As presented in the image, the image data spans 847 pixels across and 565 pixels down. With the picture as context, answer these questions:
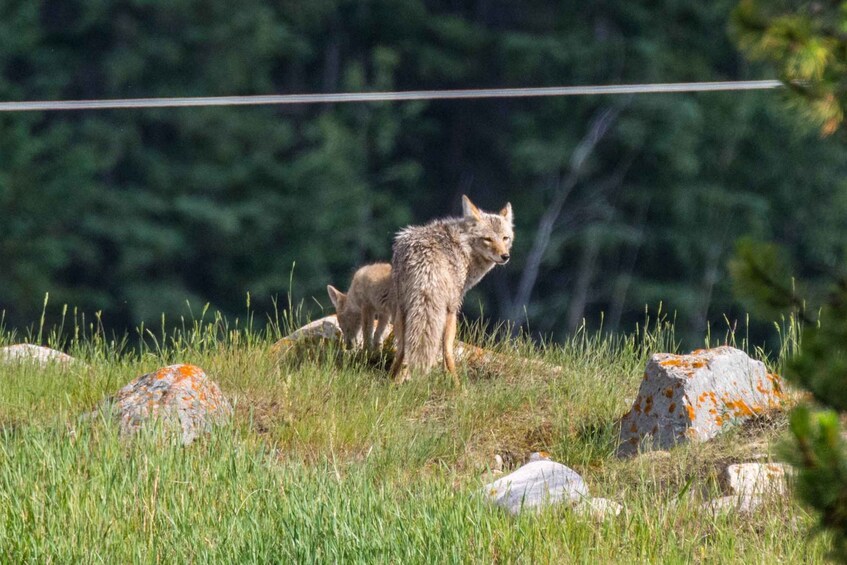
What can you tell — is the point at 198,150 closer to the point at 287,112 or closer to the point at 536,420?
the point at 287,112

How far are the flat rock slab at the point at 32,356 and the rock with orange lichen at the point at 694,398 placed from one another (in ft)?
11.0

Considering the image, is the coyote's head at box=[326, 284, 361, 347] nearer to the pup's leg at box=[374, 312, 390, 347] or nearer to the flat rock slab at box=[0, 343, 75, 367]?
the pup's leg at box=[374, 312, 390, 347]

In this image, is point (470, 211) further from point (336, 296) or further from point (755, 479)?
point (755, 479)

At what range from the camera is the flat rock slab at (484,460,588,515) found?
14.2 ft

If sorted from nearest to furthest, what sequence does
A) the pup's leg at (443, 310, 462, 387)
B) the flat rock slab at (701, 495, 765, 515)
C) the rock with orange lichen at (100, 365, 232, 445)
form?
the flat rock slab at (701, 495, 765, 515)
the rock with orange lichen at (100, 365, 232, 445)
the pup's leg at (443, 310, 462, 387)

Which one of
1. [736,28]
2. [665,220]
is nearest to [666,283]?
[665,220]

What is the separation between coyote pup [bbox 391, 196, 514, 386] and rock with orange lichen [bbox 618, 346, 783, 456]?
4.72ft

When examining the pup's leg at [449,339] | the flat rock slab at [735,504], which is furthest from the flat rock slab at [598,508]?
the pup's leg at [449,339]

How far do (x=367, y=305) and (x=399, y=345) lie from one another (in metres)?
0.68

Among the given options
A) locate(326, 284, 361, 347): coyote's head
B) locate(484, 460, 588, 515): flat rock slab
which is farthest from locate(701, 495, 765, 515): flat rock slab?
locate(326, 284, 361, 347): coyote's head

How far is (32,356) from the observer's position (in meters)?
6.91

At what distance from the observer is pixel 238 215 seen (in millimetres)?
17406

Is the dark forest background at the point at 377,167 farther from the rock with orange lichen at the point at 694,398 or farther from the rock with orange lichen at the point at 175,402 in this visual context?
the rock with orange lichen at the point at 694,398

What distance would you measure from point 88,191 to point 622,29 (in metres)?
9.15
